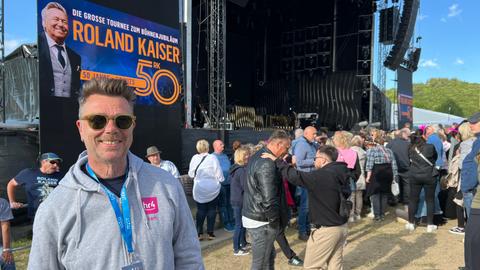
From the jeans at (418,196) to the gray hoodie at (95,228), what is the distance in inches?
229

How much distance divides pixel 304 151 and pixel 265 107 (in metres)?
13.9

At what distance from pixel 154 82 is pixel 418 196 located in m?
4.99

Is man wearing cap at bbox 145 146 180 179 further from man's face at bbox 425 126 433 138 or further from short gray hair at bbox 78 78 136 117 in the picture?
man's face at bbox 425 126 433 138

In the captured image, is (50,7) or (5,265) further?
(50,7)

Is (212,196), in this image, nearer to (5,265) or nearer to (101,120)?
(5,265)

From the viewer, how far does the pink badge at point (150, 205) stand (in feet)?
4.36

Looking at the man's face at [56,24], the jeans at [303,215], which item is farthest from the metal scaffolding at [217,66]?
the man's face at [56,24]

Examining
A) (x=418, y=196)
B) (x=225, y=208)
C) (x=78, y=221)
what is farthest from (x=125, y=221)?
(x=418, y=196)

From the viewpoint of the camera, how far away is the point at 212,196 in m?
5.58

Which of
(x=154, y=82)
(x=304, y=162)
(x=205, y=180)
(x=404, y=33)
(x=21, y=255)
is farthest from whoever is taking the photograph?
(x=404, y=33)

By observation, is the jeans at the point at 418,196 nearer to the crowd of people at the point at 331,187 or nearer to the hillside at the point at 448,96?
the crowd of people at the point at 331,187

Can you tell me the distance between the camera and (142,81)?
7.12 m

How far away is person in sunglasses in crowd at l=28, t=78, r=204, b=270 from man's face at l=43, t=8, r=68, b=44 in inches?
195

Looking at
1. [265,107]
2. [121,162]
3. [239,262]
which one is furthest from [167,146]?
[265,107]
